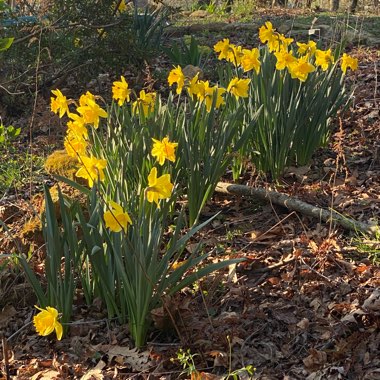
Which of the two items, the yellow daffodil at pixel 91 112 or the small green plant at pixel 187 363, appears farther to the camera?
the yellow daffodil at pixel 91 112

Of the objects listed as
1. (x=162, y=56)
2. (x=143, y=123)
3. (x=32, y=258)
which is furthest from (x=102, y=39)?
(x=32, y=258)

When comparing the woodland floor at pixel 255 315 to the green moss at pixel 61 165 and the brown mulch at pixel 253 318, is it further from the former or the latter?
the green moss at pixel 61 165

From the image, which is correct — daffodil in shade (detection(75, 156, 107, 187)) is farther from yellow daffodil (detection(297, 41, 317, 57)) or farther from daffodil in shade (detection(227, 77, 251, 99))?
yellow daffodil (detection(297, 41, 317, 57))

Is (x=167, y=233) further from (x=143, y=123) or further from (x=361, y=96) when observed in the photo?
(x=361, y=96)

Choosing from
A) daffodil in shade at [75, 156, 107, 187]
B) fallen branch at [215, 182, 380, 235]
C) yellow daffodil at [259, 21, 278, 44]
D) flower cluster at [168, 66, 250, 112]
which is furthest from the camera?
yellow daffodil at [259, 21, 278, 44]

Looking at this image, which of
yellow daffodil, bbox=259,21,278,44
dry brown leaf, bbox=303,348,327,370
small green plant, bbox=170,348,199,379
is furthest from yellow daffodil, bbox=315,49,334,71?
small green plant, bbox=170,348,199,379

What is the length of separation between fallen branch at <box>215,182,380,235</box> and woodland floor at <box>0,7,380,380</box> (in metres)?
0.06

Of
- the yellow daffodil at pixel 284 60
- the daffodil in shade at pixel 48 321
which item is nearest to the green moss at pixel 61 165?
the yellow daffodil at pixel 284 60

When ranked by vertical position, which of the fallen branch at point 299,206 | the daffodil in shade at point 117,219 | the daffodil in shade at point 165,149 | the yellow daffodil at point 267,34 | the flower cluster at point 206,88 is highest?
the yellow daffodil at point 267,34

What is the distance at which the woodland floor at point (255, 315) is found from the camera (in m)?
2.23

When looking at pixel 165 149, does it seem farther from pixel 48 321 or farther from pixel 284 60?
pixel 284 60

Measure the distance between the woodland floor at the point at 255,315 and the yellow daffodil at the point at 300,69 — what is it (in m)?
0.64

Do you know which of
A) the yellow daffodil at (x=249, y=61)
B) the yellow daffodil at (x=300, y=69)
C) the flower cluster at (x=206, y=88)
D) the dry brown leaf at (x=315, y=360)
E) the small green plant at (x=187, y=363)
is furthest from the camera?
the yellow daffodil at (x=249, y=61)

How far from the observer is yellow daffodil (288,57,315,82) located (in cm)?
338
